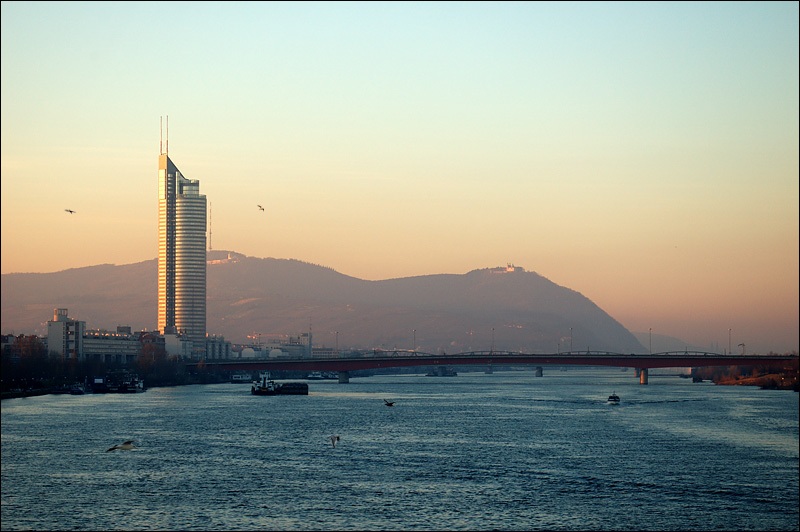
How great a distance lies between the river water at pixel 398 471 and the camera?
53281 mm

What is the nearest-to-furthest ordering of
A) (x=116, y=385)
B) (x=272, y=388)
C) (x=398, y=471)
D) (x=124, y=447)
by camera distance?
1. (x=398, y=471)
2. (x=124, y=447)
3. (x=272, y=388)
4. (x=116, y=385)

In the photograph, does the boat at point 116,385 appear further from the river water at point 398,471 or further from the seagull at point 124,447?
the seagull at point 124,447

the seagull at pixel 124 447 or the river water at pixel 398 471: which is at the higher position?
the seagull at pixel 124 447

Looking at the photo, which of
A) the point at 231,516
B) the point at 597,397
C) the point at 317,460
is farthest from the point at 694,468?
the point at 597,397

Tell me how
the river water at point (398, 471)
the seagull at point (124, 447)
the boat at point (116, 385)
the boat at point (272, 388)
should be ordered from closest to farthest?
1. the river water at point (398, 471)
2. the seagull at point (124, 447)
3. the boat at point (116, 385)
4. the boat at point (272, 388)

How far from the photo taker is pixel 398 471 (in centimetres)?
6819

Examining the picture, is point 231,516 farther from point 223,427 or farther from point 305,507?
point 223,427

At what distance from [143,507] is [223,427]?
43.4m

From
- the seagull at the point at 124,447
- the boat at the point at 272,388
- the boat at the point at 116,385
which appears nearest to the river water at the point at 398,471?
the seagull at the point at 124,447

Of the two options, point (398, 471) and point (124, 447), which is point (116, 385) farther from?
point (398, 471)

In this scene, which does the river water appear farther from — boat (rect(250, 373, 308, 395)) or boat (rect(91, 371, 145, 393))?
boat (rect(250, 373, 308, 395))

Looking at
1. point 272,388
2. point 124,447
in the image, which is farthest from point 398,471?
point 272,388

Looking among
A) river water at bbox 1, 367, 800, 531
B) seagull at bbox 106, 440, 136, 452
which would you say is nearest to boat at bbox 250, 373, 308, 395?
river water at bbox 1, 367, 800, 531

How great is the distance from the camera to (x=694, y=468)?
70.8 m
